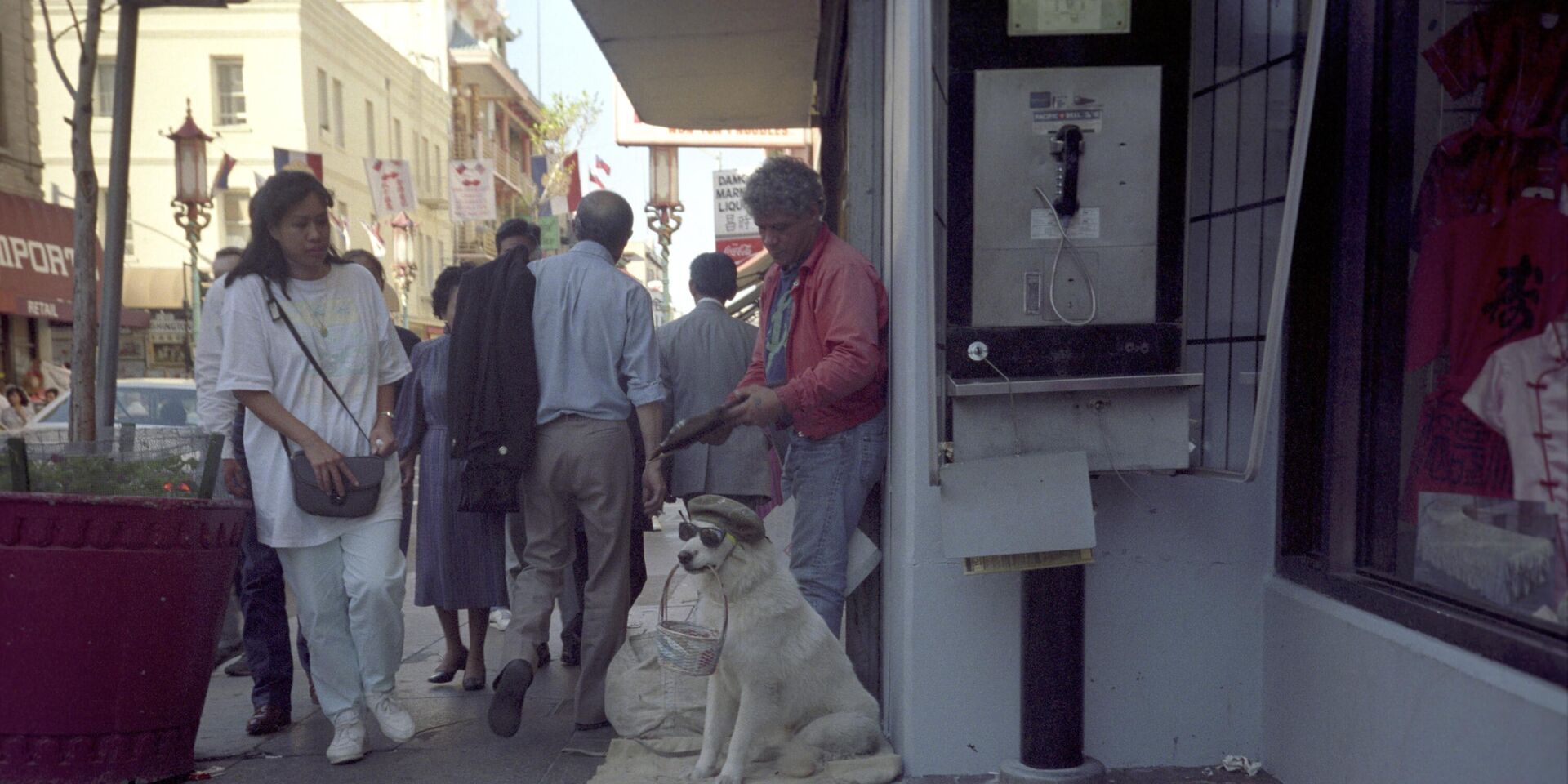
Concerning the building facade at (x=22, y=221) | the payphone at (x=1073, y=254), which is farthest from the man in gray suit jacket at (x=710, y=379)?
the building facade at (x=22, y=221)

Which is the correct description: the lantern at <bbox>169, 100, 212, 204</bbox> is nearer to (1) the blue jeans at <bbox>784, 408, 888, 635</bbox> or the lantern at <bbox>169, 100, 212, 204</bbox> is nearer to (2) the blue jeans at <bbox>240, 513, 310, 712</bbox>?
(2) the blue jeans at <bbox>240, 513, 310, 712</bbox>

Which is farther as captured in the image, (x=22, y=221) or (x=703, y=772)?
(x=22, y=221)

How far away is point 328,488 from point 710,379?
2.16 meters

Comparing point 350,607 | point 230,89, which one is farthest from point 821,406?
point 230,89

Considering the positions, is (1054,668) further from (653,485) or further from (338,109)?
(338,109)

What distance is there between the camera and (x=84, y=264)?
5.51 metres

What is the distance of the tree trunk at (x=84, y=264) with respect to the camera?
5492 mm

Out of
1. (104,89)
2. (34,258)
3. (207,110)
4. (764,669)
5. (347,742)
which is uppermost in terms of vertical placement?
(104,89)

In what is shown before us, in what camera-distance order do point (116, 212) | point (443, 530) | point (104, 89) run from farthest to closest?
point (104, 89), point (116, 212), point (443, 530)

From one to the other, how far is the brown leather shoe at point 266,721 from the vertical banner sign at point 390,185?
18.4 metres

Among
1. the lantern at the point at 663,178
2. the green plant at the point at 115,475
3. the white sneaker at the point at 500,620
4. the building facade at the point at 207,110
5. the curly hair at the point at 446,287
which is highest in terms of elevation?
the building facade at the point at 207,110

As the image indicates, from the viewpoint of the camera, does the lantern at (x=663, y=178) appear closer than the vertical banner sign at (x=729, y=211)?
No

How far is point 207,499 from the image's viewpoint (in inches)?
154

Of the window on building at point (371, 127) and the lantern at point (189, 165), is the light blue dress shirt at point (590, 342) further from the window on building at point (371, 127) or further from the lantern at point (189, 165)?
the window on building at point (371, 127)
